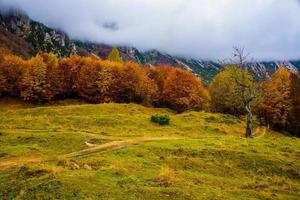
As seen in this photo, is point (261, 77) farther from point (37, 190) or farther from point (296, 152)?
point (37, 190)

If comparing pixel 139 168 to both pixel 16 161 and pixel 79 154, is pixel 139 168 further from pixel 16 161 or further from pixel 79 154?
pixel 16 161

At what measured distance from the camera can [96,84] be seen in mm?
122938

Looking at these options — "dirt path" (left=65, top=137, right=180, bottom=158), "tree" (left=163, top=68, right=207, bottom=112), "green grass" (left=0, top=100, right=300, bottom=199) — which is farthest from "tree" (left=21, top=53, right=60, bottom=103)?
"dirt path" (left=65, top=137, right=180, bottom=158)

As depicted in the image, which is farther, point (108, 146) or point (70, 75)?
point (70, 75)

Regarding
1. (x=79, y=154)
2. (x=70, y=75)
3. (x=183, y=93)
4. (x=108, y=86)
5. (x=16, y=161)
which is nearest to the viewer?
(x=16, y=161)

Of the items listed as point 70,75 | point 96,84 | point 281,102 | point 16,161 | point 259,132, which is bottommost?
point 16,161

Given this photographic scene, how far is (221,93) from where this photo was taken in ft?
390

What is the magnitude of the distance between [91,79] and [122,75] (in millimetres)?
8422

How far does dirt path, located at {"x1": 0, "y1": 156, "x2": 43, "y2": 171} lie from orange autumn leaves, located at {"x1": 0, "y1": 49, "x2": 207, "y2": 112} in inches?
3119

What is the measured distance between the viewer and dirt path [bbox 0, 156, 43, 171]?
36753mm

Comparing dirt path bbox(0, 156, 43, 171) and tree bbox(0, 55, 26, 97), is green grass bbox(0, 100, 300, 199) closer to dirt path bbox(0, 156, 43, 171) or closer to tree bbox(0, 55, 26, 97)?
dirt path bbox(0, 156, 43, 171)

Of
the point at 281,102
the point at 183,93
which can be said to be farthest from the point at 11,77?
the point at 281,102

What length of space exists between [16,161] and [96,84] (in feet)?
276

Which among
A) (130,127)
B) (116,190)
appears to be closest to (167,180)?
(116,190)
